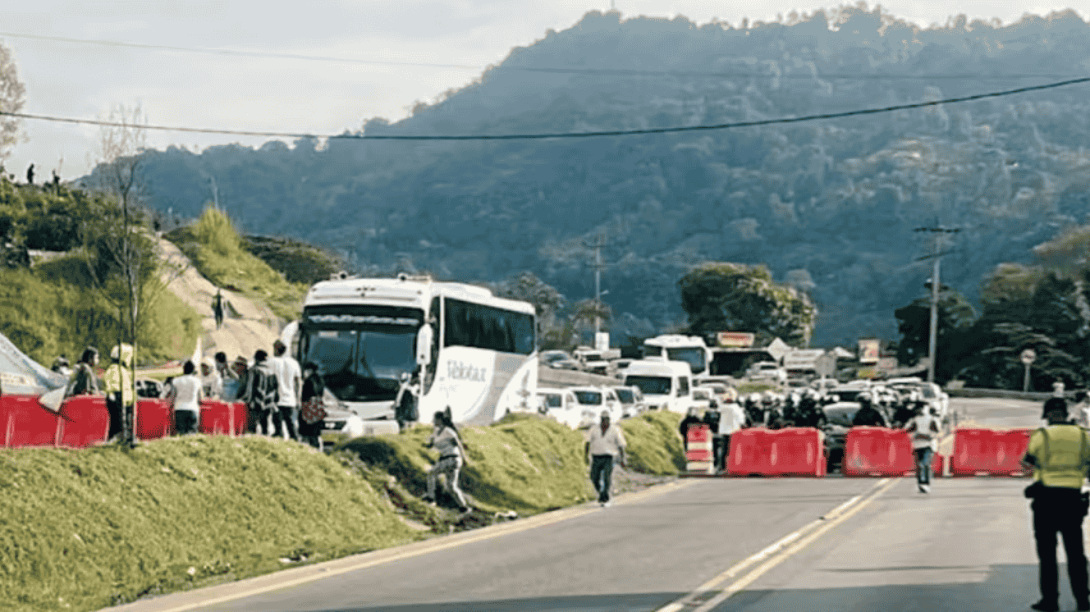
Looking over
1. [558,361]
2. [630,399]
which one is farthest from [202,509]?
[558,361]

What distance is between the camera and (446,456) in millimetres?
21500

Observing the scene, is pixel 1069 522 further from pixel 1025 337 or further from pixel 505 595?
pixel 1025 337

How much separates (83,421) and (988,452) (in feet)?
69.4

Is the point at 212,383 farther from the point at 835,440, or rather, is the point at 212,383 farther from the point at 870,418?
the point at 870,418

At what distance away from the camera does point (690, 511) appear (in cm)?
2381

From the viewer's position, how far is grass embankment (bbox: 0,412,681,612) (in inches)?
504

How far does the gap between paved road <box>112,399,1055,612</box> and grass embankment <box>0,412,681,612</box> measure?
932 mm

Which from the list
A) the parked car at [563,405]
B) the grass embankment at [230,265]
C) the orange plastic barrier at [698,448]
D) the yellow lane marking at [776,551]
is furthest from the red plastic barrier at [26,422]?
the grass embankment at [230,265]

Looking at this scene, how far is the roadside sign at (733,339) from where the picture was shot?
139625mm

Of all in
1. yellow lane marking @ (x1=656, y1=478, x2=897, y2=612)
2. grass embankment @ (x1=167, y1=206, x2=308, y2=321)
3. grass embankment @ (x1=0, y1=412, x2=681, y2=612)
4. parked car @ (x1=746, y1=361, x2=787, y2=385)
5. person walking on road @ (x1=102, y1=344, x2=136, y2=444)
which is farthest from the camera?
parked car @ (x1=746, y1=361, x2=787, y2=385)

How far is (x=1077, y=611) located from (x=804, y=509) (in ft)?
37.7

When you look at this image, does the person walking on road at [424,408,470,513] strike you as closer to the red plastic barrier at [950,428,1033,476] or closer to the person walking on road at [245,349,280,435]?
the person walking on road at [245,349,280,435]

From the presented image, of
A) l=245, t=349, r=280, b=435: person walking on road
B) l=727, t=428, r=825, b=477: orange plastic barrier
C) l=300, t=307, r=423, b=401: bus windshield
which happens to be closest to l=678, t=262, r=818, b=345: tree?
l=727, t=428, r=825, b=477: orange plastic barrier

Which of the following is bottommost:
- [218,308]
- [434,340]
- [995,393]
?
[995,393]
